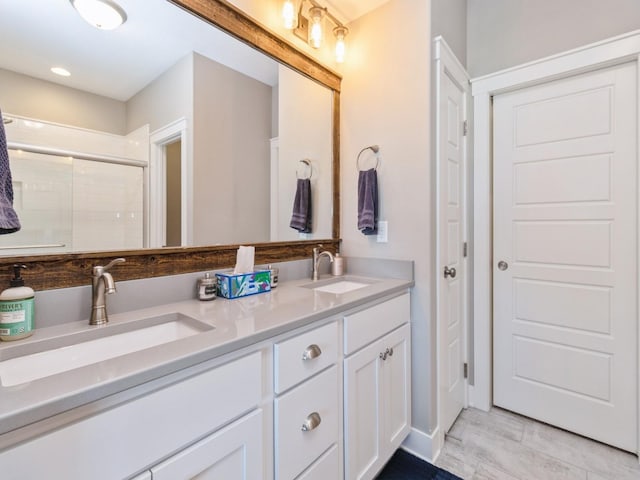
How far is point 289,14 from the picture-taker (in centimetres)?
153

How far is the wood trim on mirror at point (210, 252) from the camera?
0.94 meters

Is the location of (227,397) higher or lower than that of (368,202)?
lower

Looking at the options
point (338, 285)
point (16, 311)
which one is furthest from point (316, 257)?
point (16, 311)

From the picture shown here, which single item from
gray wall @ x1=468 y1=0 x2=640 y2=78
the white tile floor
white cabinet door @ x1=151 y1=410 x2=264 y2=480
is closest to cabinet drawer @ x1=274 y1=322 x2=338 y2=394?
white cabinet door @ x1=151 y1=410 x2=264 y2=480

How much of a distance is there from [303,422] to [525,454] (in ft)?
4.60

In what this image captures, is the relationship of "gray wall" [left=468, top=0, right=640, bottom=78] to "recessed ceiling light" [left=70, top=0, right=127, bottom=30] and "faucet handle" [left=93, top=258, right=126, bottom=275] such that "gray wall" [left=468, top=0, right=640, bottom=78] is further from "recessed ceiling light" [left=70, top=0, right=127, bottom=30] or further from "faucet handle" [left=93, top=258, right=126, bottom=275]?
"faucet handle" [left=93, top=258, right=126, bottom=275]

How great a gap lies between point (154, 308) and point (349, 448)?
0.89 m

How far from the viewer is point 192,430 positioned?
71 cm

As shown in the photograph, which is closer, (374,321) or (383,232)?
(374,321)

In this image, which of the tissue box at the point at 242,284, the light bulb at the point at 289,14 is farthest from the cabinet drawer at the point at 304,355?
the light bulb at the point at 289,14

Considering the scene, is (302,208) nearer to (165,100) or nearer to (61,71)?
(165,100)

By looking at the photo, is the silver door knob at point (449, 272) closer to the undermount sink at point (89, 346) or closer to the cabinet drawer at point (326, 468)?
the cabinet drawer at point (326, 468)

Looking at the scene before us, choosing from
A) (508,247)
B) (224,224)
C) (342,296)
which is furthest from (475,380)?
(224,224)

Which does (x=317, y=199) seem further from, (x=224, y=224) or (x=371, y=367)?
(x=371, y=367)
